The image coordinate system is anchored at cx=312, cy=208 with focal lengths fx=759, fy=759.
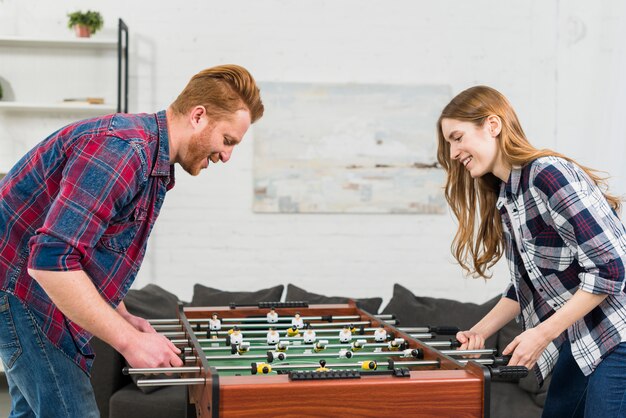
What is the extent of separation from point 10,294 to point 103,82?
299 cm

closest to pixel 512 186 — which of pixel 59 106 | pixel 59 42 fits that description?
pixel 59 106

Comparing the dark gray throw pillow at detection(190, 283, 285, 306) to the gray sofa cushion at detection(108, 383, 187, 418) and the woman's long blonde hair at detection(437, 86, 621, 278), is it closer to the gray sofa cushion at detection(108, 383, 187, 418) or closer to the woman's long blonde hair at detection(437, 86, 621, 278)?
the gray sofa cushion at detection(108, 383, 187, 418)

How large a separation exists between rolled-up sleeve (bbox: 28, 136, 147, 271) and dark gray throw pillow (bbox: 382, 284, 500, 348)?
2.29 metres

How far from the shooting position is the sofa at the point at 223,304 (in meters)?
3.52

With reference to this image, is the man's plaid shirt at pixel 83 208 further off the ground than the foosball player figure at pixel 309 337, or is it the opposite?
the man's plaid shirt at pixel 83 208

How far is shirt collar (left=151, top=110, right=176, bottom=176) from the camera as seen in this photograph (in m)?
1.98

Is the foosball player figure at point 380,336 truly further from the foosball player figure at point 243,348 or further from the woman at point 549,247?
the foosball player figure at point 243,348

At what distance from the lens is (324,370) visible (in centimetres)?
200

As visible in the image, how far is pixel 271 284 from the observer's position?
488cm

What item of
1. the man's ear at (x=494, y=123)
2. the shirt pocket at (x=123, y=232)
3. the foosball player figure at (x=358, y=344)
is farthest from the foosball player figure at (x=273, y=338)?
the man's ear at (x=494, y=123)

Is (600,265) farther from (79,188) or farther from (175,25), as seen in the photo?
(175,25)

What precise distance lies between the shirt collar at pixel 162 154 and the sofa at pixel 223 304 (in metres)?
1.67

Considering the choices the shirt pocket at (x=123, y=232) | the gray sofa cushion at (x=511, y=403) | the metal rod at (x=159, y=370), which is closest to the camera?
the metal rod at (x=159, y=370)

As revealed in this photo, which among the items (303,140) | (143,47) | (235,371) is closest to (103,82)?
(143,47)
